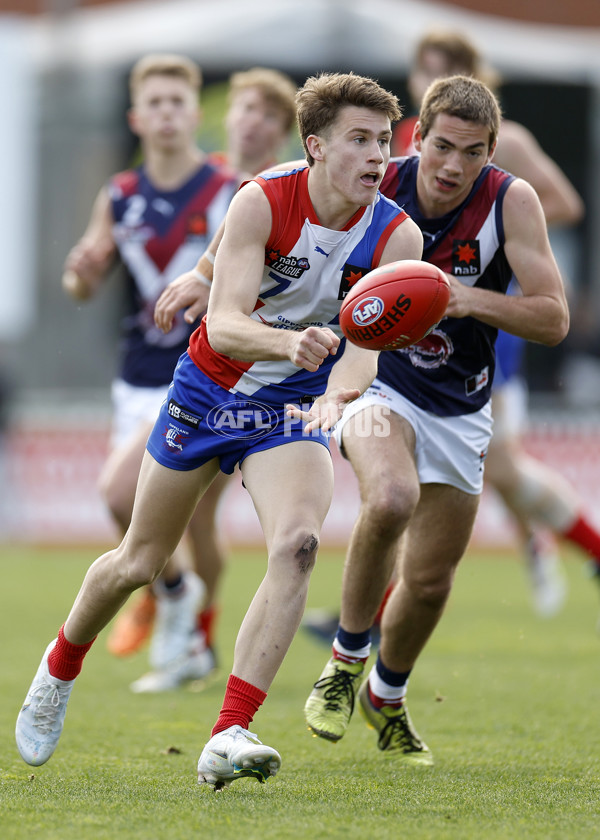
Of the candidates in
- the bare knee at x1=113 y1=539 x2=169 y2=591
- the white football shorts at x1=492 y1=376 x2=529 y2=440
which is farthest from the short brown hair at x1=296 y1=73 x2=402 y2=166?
the white football shorts at x1=492 y1=376 x2=529 y2=440

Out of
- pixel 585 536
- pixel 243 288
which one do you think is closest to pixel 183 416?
Result: pixel 243 288

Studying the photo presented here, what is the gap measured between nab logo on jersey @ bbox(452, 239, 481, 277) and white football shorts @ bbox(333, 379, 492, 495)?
491mm

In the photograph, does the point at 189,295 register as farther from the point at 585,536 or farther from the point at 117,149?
the point at 117,149

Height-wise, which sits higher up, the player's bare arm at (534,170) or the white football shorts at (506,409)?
the player's bare arm at (534,170)

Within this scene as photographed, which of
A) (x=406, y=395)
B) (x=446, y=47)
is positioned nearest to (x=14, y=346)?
(x=446, y=47)

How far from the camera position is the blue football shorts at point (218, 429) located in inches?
159

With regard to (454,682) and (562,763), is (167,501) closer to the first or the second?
(562,763)

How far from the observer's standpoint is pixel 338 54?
17.6 m

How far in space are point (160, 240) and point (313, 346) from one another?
3080 millimetres

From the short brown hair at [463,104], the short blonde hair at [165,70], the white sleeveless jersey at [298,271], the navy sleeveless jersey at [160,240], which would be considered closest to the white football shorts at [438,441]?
the white sleeveless jersey at [298,271]

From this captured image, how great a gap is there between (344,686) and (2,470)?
10029 millimetres

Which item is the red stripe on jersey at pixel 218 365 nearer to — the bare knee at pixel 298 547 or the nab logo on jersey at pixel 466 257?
the bare knee at pixel 298 547

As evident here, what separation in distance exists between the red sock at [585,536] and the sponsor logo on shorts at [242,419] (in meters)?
3.75

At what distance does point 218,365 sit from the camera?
4094mm
